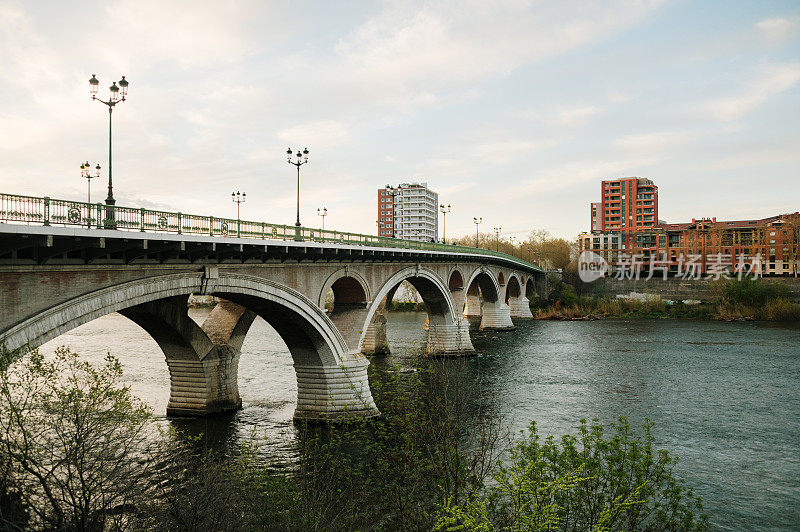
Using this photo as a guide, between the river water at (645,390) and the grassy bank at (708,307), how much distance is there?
8.38 m

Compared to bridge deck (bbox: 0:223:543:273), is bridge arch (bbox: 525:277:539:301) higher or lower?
lower

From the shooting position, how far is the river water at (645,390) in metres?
23.0

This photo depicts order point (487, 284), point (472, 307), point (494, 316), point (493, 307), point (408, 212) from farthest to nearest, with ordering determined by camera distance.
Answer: point (408, 212) < point (472, 307) < point (493, 307) < point (494, 316) < point (487, 284)

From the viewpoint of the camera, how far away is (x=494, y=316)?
76250 millimetres

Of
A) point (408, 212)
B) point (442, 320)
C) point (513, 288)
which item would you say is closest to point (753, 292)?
point (513, 288)

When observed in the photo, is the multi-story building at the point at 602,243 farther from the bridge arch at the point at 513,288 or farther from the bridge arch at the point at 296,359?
the bridge arch at the point at 296,359

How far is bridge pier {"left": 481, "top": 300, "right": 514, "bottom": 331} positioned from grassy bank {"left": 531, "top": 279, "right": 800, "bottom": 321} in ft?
49.3

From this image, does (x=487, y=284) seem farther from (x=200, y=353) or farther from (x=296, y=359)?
(x=200, y=353)

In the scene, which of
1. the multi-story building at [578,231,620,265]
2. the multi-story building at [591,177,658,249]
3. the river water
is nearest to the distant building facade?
the multi-story building at [578,231,620,265]

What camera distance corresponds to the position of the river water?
23.0 m

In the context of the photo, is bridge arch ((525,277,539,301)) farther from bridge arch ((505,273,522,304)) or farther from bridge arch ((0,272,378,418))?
bridge arch ((0,272,378,418))

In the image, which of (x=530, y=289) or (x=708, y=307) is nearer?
(x=708, y=307)

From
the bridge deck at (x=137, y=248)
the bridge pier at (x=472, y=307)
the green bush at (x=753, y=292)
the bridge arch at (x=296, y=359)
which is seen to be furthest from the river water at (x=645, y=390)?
the bridge pier at (x=472, y=307)

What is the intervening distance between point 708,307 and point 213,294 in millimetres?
78569
